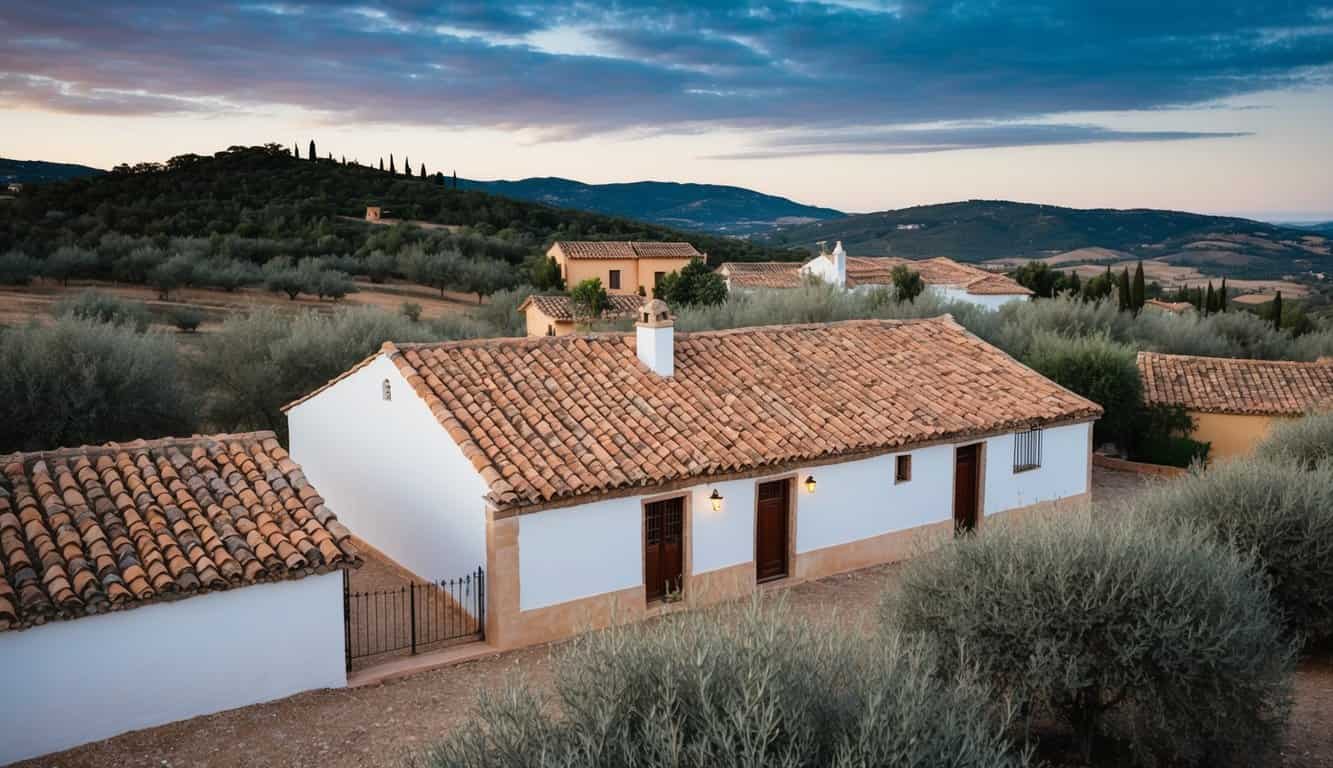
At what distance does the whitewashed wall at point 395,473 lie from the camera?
37.7 ft

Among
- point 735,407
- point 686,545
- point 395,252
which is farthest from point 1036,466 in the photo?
point 395,252

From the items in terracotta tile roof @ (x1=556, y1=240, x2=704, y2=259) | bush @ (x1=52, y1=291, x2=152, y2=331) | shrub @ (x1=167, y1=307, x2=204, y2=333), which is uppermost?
terracotta tile roof @ (x1=556, y1=240, x2=704, y2=259)

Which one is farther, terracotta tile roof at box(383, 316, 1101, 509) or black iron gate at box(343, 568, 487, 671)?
terracotta tile roof at box(383, 316, 1101, 509)

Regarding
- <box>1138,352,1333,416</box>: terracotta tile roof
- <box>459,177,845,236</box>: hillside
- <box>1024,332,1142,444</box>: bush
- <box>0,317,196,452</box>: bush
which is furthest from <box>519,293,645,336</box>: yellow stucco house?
<box>459,177,845,236</box>: hillside

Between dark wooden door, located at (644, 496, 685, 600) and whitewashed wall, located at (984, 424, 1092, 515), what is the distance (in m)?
5.51

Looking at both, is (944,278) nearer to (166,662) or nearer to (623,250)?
(623,250)

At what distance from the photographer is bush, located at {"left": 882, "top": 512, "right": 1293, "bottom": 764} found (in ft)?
23.7

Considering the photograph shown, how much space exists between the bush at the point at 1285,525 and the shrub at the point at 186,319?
29.4 m

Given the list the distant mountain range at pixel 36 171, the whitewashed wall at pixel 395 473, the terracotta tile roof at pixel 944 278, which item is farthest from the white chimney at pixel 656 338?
the distant mountain range at pixel 36 171

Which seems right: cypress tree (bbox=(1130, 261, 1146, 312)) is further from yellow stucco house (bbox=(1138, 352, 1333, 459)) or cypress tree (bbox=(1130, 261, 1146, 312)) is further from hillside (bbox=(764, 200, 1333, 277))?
hillside (bbox=(764, 200, 1333, 277))

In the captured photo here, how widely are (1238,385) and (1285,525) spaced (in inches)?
596

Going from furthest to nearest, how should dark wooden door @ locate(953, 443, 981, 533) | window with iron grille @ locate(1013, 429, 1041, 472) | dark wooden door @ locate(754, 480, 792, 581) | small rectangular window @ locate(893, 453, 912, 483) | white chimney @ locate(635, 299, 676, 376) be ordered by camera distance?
window with iron grille @ locate(1013, 429, 1041, 472)
dark wooden door @ locate(953, 443, 981, 533)
small rectangular window @ locate(893, 453, 912, 483)
white chimney @ locate(635, 299, 676, 376)
dark wooden door @ locate(754, 480, 792, 581)

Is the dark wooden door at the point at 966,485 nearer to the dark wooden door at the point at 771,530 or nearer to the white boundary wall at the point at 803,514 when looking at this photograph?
the white boundary wall at the point at 803,514

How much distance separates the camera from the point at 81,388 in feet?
53.4
